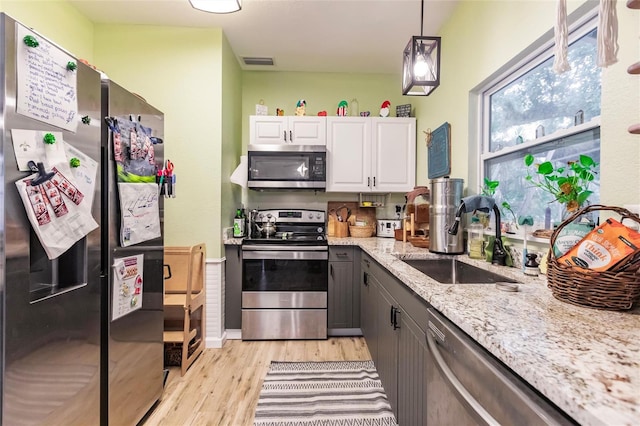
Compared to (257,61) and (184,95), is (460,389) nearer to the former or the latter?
(184,95)

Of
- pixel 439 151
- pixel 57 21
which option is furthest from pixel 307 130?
pixel 57 21

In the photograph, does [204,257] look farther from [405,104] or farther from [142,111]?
[405,104]

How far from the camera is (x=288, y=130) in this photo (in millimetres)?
3096

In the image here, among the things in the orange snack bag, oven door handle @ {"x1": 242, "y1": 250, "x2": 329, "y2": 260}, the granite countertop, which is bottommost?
oven door handle @ {"x1": 242, "y1": 250, "x2": 329, "y2": 260}

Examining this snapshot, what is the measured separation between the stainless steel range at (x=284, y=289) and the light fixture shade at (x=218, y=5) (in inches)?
68.8

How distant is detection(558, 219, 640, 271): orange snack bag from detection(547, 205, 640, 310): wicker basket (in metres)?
0.02

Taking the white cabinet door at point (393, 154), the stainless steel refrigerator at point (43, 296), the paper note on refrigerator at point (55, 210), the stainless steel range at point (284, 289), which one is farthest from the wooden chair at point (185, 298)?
the white cabinet door at point (393, 154)

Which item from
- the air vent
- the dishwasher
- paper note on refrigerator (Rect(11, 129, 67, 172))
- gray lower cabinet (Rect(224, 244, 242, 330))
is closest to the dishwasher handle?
the dishwasher

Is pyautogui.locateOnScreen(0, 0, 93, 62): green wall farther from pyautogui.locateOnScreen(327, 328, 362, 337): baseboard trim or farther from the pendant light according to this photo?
pyautogui.locateOnScreen(327, 328, 362, 337): baseboard trim

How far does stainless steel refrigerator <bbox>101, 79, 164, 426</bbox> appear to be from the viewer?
1338 mm

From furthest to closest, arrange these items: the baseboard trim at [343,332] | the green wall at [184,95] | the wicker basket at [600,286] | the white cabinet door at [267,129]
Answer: the white cabinet door at [267,129], the baseboard trim at [343,332], the green wall at [184,95], the wicker basket at [600,286]

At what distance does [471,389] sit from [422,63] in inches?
55.9

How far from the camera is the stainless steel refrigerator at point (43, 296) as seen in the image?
915 mm

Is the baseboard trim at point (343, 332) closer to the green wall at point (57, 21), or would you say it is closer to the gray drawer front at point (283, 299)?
the gray drawer front at point (283, 299)
